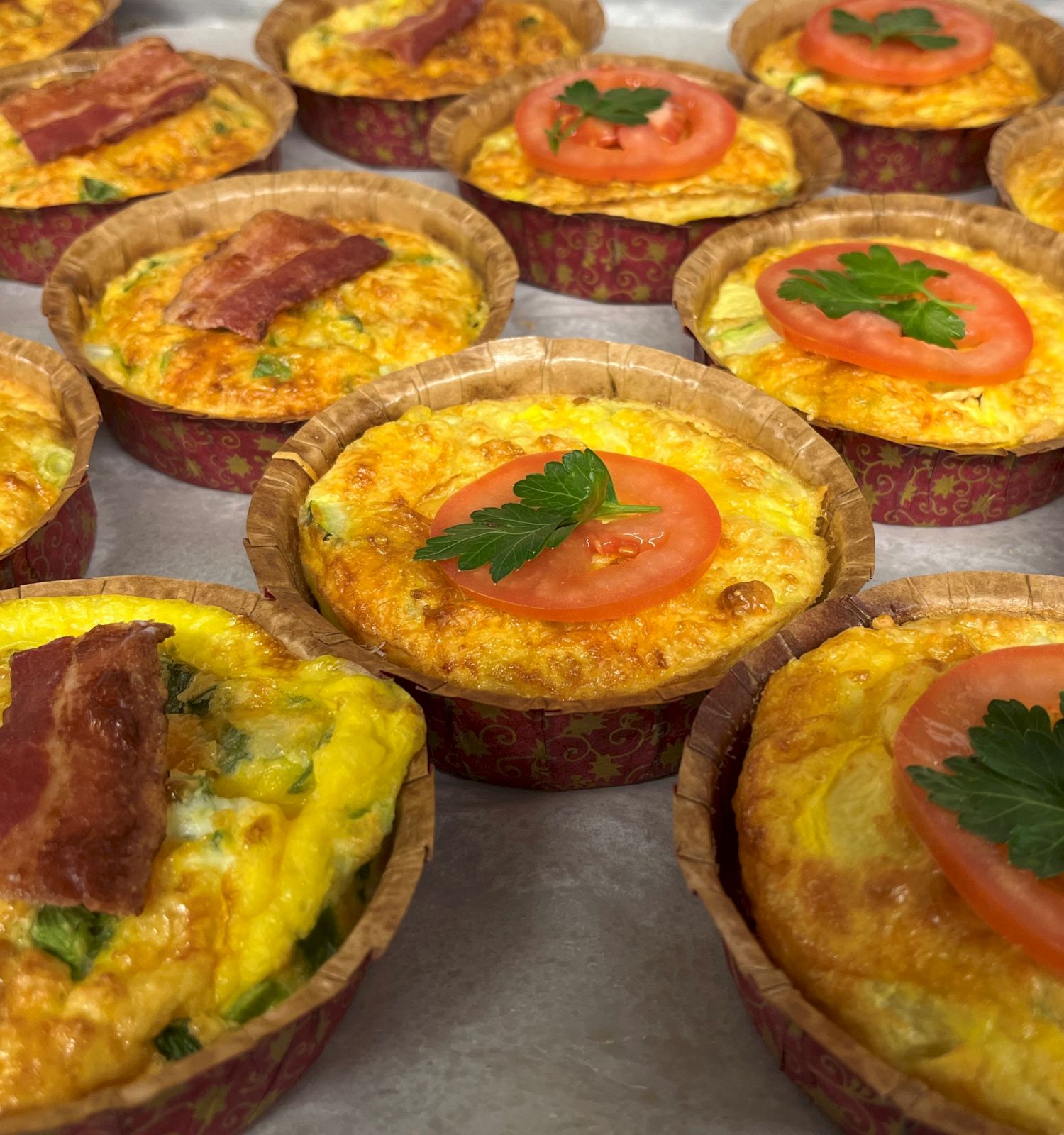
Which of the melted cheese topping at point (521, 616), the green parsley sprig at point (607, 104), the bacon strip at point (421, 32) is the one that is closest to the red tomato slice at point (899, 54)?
the green parsley sprig at point (607, 104)

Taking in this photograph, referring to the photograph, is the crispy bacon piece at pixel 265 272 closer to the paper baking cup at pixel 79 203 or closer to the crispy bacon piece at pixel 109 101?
the paper baking cup at pixel 79 203

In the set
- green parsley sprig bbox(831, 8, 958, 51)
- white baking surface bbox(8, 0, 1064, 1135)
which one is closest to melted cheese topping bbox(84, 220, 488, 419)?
white baking surface bbox(8, 0, 1064, 1135)

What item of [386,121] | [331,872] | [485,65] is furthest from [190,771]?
[485,65]

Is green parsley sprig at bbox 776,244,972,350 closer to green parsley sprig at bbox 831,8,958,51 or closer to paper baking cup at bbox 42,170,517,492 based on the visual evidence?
paper baking cup at bbox 42,170,517,492

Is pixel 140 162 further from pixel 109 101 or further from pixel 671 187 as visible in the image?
pixel 671 187

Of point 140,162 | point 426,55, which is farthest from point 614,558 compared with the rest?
point 426,55

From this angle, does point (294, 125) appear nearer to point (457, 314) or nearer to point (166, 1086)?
point (457, 314)
